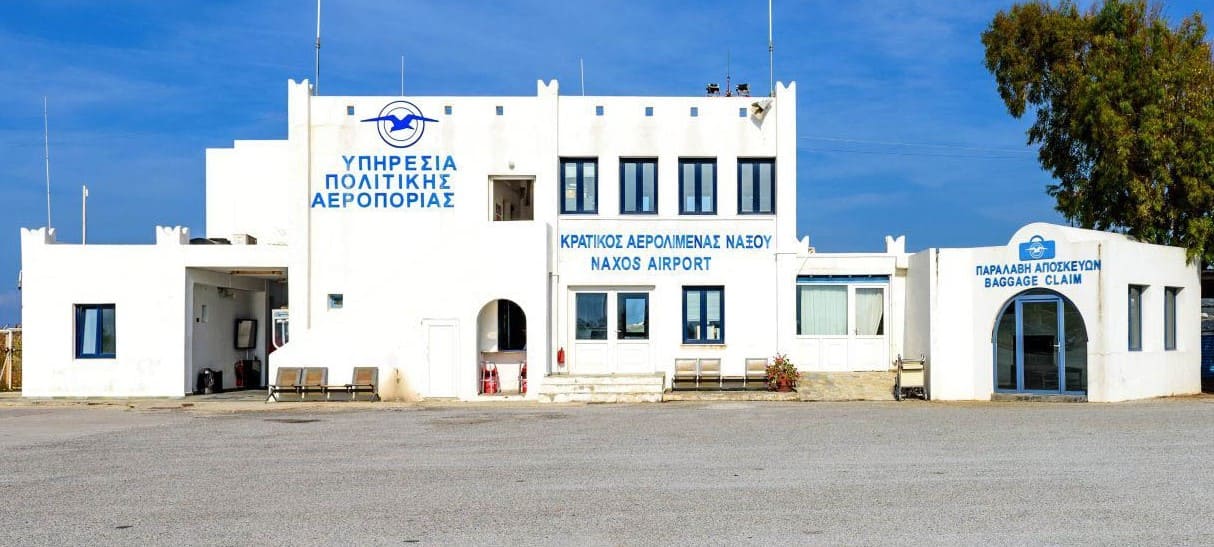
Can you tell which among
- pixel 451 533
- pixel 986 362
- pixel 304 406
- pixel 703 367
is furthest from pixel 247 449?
pixel 986 362

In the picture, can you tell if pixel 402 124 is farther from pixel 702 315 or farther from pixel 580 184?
pixel 702 315

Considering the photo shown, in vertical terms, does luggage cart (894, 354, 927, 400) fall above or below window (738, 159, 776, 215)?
below

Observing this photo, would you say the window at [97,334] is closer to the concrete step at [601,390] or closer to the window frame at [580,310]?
the concrete step at [601,390]

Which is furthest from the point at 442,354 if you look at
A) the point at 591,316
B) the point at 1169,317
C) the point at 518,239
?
the point at 1169,317

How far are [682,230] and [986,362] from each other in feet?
24.4

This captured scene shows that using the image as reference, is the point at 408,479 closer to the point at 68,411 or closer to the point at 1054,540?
the point at 1054,540

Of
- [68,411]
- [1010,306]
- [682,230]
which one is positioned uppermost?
[682,230]

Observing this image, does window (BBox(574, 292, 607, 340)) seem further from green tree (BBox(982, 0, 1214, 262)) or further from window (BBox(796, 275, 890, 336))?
green tree (BBox(982, 0, 1214, 262))

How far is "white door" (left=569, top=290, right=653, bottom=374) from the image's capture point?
26922 mm

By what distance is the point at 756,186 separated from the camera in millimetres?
26969

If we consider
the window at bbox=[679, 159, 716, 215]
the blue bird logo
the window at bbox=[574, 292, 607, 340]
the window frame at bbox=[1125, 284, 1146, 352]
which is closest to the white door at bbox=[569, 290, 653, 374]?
the window at bbox=[574, 292, 607, 340]

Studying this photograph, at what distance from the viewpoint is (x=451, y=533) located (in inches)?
367

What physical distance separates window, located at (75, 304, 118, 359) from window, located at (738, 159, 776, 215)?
14.8 metres

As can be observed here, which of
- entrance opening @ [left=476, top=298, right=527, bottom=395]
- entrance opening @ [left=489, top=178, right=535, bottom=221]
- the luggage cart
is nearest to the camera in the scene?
the luggage cart
